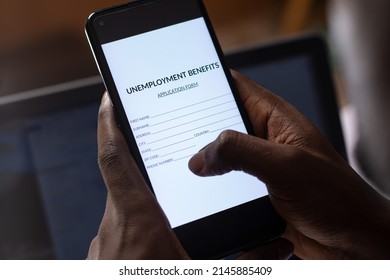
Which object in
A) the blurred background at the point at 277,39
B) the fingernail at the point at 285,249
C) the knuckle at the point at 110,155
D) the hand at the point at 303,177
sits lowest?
the fingernail at the point at 285,249

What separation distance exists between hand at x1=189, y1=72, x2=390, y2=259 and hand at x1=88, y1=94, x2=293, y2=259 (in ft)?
0.13

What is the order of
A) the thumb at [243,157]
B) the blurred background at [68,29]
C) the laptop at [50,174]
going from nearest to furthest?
the thumb at [243,157], the laptop at [50,174], the blurred background at [68,29]

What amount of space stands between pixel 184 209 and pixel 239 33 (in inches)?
20.3

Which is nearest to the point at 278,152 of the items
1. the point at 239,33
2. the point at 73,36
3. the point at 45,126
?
the point at 45,126

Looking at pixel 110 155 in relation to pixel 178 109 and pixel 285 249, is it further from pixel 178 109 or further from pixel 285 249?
pixel 285 249

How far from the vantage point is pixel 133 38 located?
440 mm

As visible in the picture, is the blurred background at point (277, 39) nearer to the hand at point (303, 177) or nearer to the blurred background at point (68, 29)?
the blurred background at point (68, 29)

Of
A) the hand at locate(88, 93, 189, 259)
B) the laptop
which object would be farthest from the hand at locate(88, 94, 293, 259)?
the laptop

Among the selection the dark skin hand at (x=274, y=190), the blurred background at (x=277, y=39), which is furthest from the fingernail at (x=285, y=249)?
the blurred background at (x=277, y=39)

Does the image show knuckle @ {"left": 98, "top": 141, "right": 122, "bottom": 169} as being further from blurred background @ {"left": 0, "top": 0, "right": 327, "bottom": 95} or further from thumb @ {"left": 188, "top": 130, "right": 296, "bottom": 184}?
blurred background @ {"left": 0, "top": 0, "right": 327, "bottom": 95}

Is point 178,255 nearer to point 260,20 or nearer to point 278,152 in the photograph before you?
point 278,152

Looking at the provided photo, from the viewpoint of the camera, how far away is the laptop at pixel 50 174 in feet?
1.74

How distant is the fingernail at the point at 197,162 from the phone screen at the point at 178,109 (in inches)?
0.7

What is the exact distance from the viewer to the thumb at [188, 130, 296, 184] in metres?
0.40
